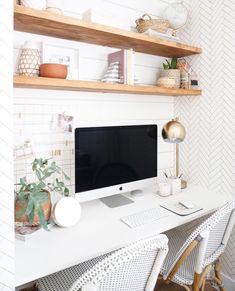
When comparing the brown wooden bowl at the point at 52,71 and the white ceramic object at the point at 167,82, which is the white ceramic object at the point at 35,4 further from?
the white ceramic object at the point at 167,82

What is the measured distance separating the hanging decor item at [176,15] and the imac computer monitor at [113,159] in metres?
0.81

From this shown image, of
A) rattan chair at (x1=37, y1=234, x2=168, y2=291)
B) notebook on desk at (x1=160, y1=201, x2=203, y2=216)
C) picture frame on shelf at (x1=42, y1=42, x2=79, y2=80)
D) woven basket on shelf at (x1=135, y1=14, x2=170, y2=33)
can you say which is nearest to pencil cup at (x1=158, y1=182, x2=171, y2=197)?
notebook on desk at (x1=160, y1=201, x2=203, y2=216)

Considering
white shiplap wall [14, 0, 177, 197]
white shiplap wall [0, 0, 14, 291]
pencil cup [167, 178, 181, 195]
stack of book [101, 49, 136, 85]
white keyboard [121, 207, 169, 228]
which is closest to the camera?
white shiplap wall [0, 0, 14, 291]

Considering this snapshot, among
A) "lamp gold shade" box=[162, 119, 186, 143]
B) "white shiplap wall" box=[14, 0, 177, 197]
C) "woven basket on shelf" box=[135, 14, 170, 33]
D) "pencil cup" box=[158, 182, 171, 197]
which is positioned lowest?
"pencil cup" box=[158, 182, 171, 197]

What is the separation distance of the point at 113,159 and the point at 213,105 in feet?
2.96

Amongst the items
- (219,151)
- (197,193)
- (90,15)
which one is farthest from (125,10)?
(197,193)

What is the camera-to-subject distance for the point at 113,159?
1.66m

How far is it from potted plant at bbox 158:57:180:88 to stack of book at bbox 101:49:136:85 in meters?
0.36

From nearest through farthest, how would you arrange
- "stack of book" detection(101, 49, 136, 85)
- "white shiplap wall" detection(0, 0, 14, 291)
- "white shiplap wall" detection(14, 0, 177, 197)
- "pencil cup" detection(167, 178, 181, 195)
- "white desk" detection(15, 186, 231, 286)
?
"white shiplap wall" detection(0, 0, 14, 291), "white desk" detection(15, 186, 231, 286), "white shiplap wall" detection(14, 0, 177, 197), "stack of book" detection(101, 49, 136, 85), "pencil cup" detection(167, 178, 181, 195)

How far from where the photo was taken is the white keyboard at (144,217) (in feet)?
4.66

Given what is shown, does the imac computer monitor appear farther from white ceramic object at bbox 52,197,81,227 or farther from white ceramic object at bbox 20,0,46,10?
white ceramic object at bbox 20,0,46,10

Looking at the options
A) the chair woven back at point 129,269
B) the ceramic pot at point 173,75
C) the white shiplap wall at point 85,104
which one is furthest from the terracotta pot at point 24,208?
the ceramic pot at point 173,75

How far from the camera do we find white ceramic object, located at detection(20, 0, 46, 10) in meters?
1.30

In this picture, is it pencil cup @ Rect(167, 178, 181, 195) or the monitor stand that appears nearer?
the monitor stand
